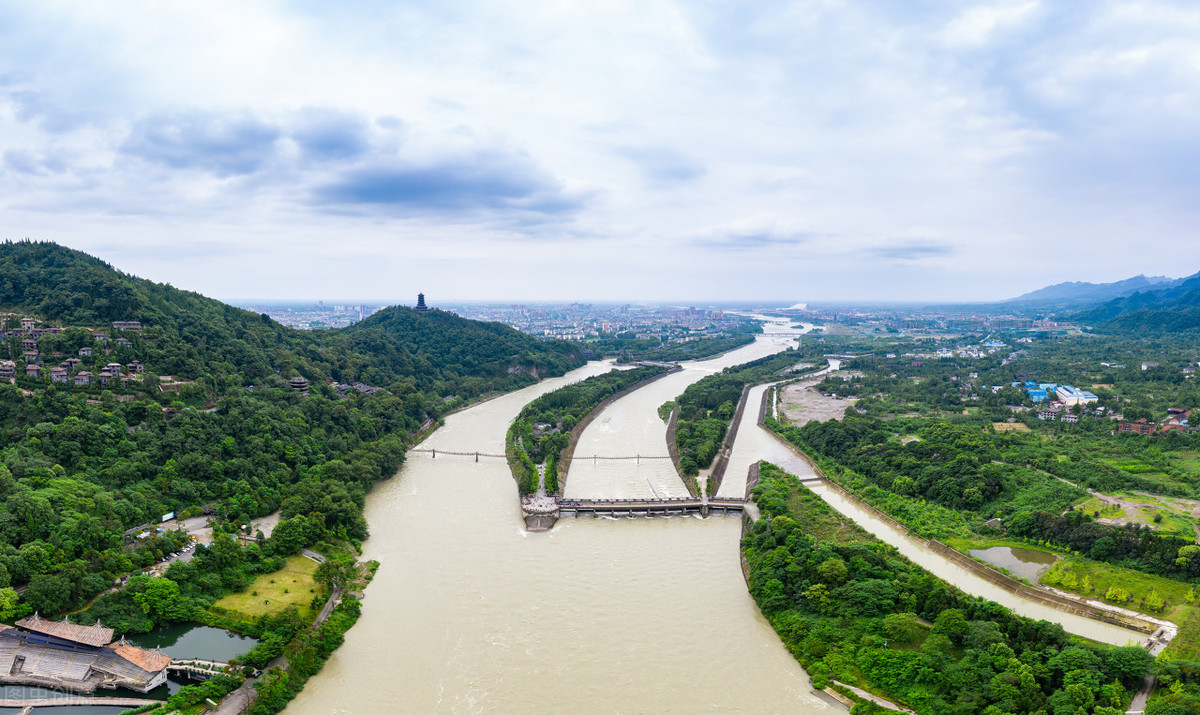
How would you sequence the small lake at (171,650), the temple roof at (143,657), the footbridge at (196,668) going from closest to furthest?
the small lake at (171,650) < the temple roof at (143,657) < the footbridge at (196,668)

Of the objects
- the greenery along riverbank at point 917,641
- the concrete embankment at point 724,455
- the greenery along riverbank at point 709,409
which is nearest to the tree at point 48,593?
the greenery along riverbank at point 917,641

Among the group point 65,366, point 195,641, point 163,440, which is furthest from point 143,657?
point 65,366

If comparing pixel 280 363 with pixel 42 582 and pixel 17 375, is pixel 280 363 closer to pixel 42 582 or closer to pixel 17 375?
pixel 17 375

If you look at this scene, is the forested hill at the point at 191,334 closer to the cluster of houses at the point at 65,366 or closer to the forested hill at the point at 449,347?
the forested hill at the point at 449,347

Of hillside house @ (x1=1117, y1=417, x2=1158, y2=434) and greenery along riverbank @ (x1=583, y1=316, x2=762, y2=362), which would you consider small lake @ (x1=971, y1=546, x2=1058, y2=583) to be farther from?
greenery along riverbank @ (x1=583, y1=316, x2=762, y2=362)

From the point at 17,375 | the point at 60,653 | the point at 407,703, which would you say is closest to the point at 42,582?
the point at 60,653

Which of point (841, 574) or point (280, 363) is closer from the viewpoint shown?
point (841, 574)

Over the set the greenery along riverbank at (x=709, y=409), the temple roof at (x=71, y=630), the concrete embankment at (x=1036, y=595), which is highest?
the greenery along riverbank at (x=709, y=409)
